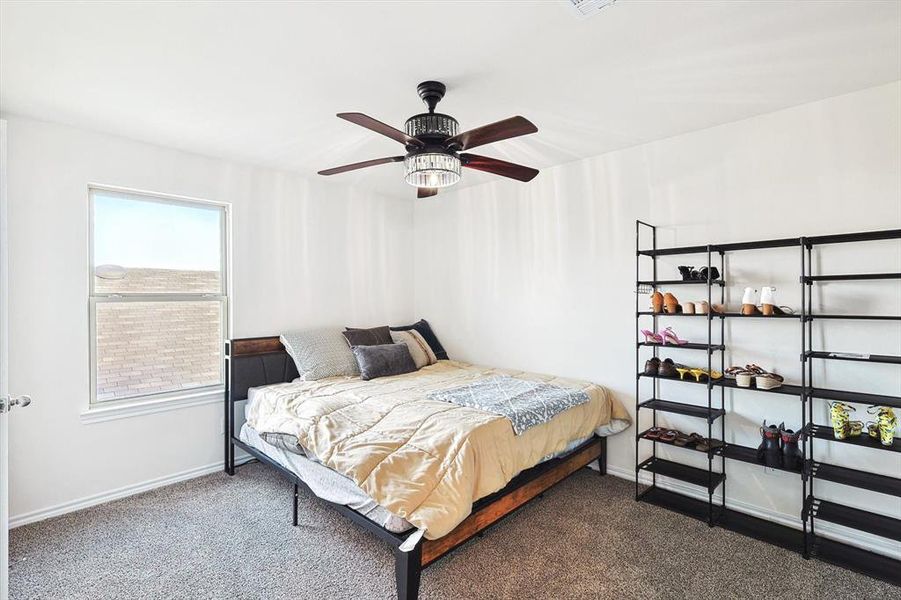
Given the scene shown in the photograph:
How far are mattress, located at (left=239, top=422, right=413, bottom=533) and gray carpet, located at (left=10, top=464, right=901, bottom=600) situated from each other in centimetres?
33

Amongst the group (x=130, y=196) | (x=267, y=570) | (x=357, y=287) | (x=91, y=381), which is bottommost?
(x=267, y=570)

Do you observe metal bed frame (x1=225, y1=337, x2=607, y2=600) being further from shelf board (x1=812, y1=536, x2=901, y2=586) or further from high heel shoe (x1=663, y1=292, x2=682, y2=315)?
shelf board (x1=812, y1=536, x2=901, y2=586)

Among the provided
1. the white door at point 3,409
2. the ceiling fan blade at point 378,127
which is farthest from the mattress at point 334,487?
the ceiling fan blade at point 378,127

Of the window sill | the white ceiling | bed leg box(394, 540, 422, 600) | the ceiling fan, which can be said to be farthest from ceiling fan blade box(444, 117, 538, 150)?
the window sill

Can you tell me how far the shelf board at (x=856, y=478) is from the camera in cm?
219

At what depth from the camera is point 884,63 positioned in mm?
2156

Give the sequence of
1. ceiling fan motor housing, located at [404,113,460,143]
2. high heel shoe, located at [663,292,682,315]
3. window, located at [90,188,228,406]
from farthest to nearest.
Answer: window, located at [90,188,228,406] < high heel shoe, located at [663,292,682,315] < ceiling fan motor housing, located at [404,113,460,143]

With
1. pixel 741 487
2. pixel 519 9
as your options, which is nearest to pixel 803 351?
pixel 741 487

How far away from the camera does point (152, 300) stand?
128 inches

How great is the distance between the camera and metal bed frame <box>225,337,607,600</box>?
191 cm

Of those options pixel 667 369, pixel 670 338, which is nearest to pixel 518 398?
pixel 667 369

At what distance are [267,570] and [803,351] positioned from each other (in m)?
3.06

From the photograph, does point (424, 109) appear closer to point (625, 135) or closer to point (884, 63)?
point (625, 135)

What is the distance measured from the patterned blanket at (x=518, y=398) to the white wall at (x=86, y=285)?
1.80 m
